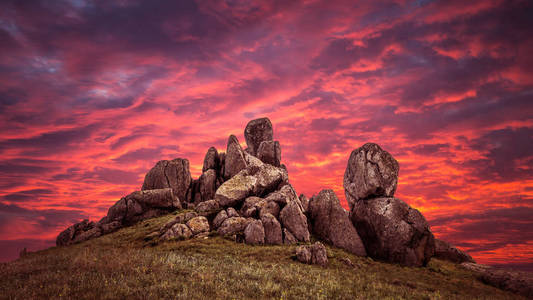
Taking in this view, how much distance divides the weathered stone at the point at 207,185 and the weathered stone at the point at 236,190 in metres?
12.8

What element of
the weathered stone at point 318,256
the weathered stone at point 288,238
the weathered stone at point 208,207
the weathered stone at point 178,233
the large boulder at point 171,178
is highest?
the large boulder at point 171,178

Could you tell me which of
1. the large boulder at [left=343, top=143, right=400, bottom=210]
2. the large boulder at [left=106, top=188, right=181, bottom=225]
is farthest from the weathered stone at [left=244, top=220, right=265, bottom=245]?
the large boulder at [left=106, top=188, right=181, bottom=225]

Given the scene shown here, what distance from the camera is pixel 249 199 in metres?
48.9

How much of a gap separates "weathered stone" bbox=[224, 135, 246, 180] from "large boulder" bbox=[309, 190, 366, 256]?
2251cm

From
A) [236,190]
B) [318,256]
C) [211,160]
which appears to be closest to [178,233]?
[236,190]

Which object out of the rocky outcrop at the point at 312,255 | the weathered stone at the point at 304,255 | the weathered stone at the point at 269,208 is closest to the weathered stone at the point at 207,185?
the weathered stone at the point at 269,208

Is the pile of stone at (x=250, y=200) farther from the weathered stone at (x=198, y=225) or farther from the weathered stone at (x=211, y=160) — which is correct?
the weathered stone at (x=198, y=225)

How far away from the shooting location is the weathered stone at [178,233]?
39.3 metres

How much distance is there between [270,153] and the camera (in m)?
73.9

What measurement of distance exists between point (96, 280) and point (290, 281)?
517 inches

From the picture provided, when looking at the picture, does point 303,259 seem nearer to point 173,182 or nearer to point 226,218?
point 226,218

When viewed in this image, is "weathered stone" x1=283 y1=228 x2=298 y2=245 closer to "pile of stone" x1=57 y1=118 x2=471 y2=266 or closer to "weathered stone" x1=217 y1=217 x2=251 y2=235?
"pile of stone" x1=57 y1=118 x2=471 y2=266

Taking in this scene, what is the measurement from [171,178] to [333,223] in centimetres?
4101

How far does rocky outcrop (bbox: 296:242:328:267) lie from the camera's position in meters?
30.2
